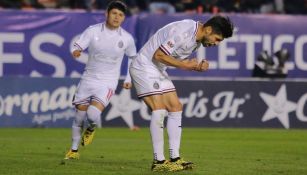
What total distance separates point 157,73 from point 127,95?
1039 cm

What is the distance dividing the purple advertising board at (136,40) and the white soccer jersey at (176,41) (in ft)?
38.5

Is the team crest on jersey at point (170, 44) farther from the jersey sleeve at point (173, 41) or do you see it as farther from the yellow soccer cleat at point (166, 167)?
the yellow soccer cleat at point (166, 167)

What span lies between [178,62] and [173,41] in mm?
265

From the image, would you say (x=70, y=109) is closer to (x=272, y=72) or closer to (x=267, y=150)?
(x=272, y=72)

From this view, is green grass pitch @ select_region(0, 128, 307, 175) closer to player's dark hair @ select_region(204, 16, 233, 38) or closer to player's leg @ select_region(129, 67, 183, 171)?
player's leg @ select_region(129, 67, 183, 171)

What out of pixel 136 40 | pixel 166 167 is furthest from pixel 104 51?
pixel 136 40

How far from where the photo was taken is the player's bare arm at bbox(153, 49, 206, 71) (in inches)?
441

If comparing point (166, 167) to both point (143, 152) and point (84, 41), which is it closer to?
point (84, 41)

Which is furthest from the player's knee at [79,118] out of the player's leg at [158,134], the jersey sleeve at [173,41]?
the jersey sleeve at [173,41]

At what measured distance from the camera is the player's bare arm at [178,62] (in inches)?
441

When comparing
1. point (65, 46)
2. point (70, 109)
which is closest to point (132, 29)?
point (65, 46)

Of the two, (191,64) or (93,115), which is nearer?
(191,64)

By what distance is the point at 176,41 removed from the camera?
11453mm

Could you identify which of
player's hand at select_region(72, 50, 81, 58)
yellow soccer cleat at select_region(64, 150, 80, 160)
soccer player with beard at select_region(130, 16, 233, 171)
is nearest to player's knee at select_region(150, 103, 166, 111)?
soccer player with beard at select_region(130, 16, 233, 171)
